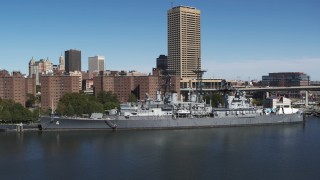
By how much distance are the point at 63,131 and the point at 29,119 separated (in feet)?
21.2

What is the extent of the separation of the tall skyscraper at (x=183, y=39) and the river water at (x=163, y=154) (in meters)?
78.1

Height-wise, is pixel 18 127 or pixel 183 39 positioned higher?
pixel 183 39

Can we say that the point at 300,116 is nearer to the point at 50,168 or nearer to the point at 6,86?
the point at 50,168

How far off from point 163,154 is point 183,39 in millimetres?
91272

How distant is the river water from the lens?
24.0 meters

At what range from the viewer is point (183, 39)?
389ft

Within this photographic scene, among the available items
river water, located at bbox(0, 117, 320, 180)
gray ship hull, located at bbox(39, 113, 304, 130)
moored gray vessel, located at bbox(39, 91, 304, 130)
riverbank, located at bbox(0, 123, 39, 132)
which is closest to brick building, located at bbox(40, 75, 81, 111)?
riverbank, located at bbox(0, 123, 39, 132)

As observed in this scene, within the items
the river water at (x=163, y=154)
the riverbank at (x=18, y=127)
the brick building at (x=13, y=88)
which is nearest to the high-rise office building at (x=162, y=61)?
the brick building at (x=13, y=88)

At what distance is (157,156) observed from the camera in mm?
28797

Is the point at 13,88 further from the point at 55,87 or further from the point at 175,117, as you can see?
the point at 175,117

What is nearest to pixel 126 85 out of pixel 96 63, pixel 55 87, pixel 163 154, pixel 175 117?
pixel 55 87

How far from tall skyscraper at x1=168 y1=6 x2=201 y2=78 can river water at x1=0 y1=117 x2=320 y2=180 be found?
256ft

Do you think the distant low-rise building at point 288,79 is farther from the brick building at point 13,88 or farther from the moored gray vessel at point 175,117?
the brick building at point 13,88

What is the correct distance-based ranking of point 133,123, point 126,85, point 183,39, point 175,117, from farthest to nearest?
point 183,39, point 126,85, point 175,117, point 133,123
